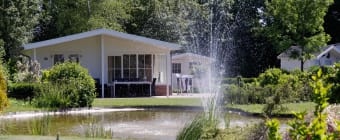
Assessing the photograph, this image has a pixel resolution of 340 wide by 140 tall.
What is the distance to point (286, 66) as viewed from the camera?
1529 inches

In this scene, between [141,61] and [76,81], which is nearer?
[76,81]

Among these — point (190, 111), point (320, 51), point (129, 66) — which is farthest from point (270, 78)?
point (320, 51)

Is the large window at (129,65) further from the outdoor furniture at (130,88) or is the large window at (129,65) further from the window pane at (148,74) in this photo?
the outdoor furniture at (130,88)

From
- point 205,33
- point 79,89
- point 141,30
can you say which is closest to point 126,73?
point 79,89

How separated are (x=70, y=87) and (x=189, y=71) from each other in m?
17.3

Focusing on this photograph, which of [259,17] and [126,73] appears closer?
[126,73]

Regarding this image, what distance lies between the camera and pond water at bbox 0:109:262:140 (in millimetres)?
10203

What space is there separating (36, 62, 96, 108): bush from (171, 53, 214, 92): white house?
34.2 feet

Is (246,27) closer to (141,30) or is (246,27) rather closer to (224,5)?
(224,5)

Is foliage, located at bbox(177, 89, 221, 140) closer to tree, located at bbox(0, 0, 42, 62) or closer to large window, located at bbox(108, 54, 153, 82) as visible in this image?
large window, located at bbox(108, 54, 153, 82)

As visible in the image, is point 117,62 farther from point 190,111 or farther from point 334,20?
point 334,20

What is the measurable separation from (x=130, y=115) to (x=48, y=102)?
2371mm

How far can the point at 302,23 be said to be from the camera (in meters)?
30.5

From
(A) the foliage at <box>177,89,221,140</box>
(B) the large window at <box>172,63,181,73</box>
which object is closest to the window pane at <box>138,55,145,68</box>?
(B) the large window at <box>172,63,181,73</box>
